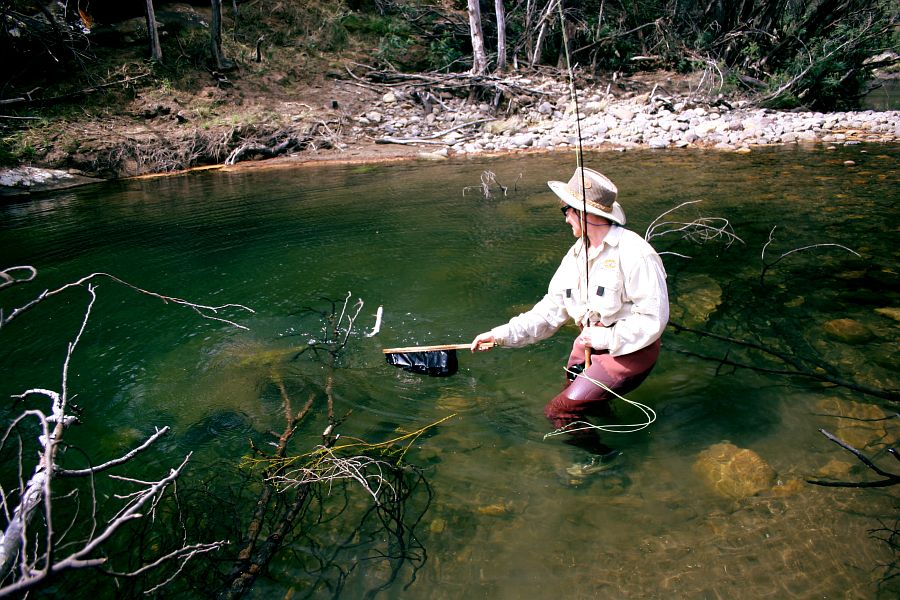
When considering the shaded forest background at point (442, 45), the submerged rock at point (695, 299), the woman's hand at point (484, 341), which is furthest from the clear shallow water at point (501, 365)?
the shaded forest background at point (442, 45)

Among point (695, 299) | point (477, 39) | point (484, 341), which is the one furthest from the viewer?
point (477, 39)

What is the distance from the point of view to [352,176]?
46.4ft

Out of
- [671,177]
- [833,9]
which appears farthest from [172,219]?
[833,9]

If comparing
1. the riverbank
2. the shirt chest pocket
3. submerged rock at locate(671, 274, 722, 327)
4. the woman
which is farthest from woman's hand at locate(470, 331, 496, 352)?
the riverbank

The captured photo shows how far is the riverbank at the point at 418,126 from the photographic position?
48.9 ft

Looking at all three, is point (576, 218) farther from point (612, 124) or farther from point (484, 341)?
point (612, 124)

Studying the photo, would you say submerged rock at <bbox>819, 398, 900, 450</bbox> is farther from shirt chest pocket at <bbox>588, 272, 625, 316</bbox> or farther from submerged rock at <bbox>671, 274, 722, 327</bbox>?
shirt chest pocket at <bbox>588, 272, 625, 316</bbox>

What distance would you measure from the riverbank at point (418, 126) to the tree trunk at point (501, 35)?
741mm

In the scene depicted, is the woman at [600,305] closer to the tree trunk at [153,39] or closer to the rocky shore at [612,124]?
the rocky shore at [612,124]

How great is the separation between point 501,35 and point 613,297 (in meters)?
19.3

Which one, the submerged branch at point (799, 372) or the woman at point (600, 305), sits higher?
the woman at point (600, 305)

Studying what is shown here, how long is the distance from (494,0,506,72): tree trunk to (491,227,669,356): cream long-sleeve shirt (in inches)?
740

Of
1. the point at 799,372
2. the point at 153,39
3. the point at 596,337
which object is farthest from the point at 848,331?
the point at 153,39

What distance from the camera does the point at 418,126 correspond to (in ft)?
60.0
